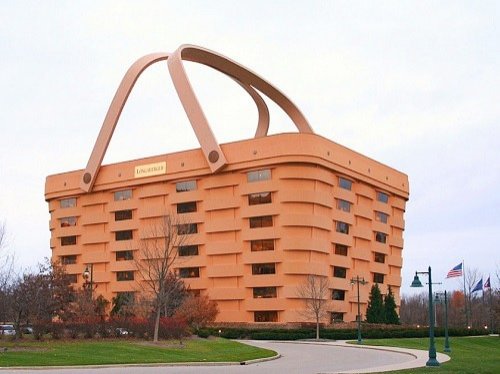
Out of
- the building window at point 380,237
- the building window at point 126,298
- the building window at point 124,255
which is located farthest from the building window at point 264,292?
the building window at point 380,237

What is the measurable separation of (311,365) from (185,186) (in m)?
52.4

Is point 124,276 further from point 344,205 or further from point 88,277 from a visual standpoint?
point 344,205

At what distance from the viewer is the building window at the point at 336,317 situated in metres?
78.2

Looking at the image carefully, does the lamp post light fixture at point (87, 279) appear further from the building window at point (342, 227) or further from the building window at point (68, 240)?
the building window at point (342, 227)

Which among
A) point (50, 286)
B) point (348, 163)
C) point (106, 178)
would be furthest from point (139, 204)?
point (50, 286)

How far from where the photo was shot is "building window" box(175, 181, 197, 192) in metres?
82.9

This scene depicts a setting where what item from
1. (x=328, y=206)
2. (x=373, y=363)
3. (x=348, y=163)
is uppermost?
(x=348, y=163)

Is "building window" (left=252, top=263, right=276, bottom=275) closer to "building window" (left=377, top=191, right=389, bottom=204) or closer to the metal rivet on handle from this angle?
the metal rivet on handle

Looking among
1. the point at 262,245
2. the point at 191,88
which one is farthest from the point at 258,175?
the point at 191,88

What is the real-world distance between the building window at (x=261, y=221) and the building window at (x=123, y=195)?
1888 cm

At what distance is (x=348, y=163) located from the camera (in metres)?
82.2

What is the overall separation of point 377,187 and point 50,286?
4973cm

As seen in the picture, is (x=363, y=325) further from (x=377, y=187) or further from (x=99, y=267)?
(x=99, y=267)

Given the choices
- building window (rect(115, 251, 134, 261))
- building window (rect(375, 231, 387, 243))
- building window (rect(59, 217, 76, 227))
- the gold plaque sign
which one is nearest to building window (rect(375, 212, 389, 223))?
building window (rect(375, 231, 387, 243))
